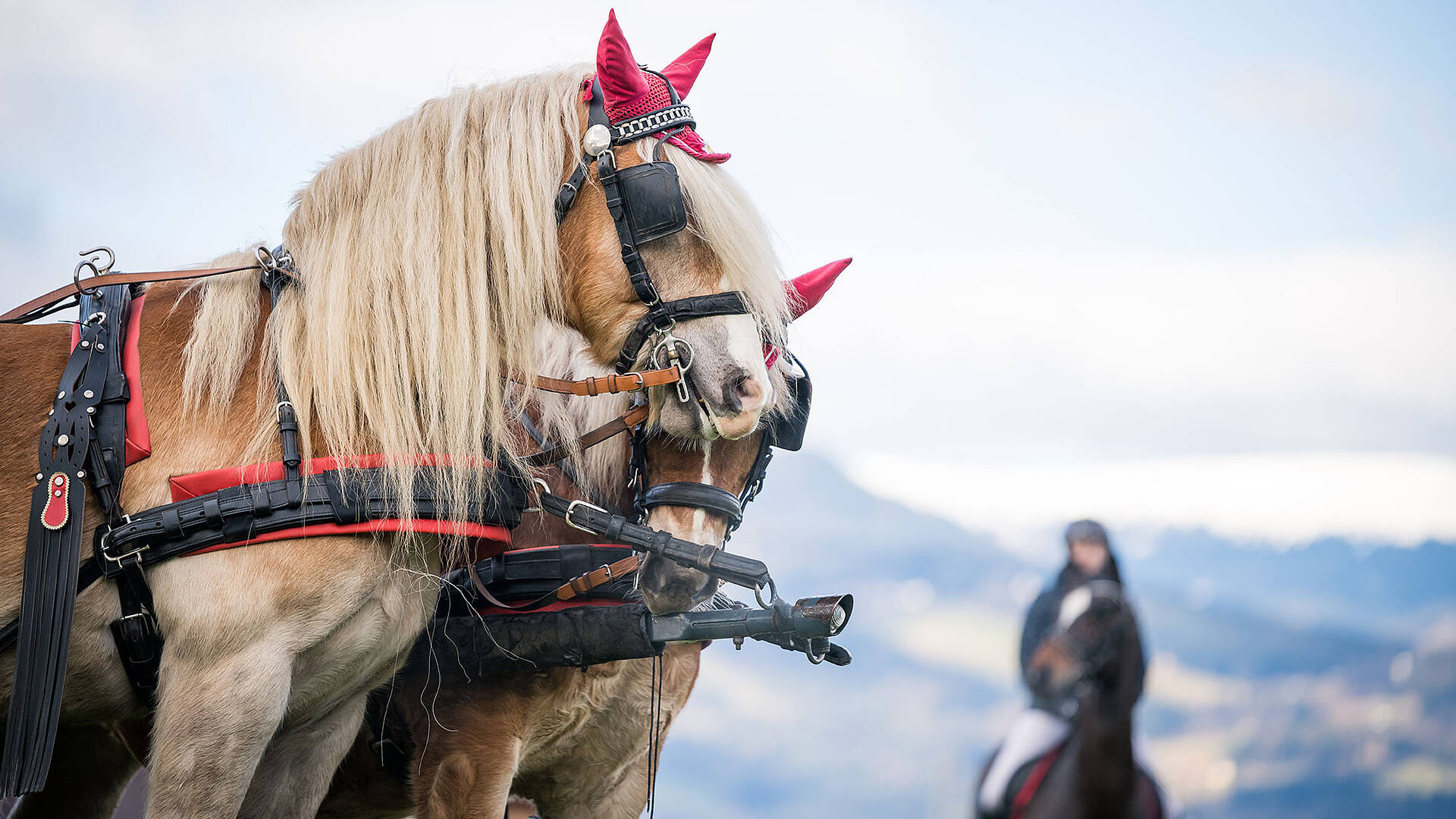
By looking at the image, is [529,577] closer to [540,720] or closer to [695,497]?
[540,720]

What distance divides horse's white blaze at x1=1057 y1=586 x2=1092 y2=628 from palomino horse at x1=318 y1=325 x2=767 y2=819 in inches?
41.2

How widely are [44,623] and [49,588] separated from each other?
0.05 metres

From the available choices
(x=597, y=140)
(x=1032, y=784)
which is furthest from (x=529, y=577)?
(x=1032, y=784)

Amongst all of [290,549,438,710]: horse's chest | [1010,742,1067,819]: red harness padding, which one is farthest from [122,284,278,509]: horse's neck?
[1010,742,1067,819]: red harness padding

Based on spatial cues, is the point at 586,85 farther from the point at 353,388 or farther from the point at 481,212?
the point at 353,388

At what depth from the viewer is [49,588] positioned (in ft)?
4.60

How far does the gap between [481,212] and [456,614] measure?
1113 millimetres

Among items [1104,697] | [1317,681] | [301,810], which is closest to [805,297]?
[1104,697]

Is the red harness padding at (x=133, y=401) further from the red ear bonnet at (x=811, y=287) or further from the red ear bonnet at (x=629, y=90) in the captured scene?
the red ear bonnet at (x=811, y=287)

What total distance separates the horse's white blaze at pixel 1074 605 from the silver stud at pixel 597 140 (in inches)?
72.3

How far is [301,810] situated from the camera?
6.12ft

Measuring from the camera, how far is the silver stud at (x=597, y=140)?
168cm

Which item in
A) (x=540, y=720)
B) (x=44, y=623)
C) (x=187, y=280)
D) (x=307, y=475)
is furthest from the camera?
(x=540, y=720)

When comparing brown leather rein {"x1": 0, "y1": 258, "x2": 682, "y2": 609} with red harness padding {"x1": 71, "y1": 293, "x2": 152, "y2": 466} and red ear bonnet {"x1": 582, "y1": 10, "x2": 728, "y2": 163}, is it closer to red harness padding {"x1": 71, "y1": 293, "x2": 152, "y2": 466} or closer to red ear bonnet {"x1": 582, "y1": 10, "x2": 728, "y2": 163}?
red harness padding {"x1": 71, "y1": 293, "x2": 152, "y2": 466}
